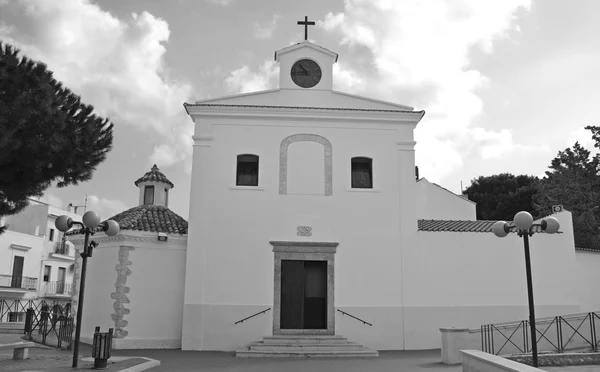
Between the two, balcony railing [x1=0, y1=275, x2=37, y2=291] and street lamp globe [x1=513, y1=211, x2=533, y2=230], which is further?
balcony railing [x1=0, y1=275, x2=37, y2=291]

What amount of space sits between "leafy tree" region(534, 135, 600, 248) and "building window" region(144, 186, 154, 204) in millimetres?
20633

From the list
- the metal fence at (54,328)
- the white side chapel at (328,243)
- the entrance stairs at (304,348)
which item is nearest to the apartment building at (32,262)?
the metal fence at (54,328)

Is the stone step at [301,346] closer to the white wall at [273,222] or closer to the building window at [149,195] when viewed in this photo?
the white wall at [273,222]

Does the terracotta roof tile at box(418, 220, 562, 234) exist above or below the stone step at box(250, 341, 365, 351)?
above

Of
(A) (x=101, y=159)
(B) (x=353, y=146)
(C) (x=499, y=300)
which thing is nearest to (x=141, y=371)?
(A) (x=101, y=159)

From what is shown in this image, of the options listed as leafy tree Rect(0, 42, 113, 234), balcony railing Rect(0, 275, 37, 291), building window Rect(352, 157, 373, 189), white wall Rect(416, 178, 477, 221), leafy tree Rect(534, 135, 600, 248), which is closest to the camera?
leafy tree Rect(0, 42, 113, 234)

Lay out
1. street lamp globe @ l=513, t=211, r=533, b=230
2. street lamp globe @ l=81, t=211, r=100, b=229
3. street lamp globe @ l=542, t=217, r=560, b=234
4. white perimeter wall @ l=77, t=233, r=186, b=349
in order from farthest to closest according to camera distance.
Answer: white perimeter wall @ l=77, t=233, r=186, b=349, street lamp globe @ l=81, t=211, r=100, b=229, street lamp globe @ l=542, t=217, r=560, b=234, street lamp globe @ l=513, t=211, r=533, b=230

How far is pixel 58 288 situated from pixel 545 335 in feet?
105

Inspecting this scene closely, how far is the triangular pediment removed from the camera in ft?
58.4

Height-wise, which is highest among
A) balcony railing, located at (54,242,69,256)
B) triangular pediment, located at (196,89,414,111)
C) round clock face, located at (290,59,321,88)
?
round clock face, located at (290,59,321,88)

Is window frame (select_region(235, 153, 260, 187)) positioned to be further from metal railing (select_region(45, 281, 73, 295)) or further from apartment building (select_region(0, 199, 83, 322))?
metal railing (select_region(45, 281, 73, 295))

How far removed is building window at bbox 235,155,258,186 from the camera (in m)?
17.3

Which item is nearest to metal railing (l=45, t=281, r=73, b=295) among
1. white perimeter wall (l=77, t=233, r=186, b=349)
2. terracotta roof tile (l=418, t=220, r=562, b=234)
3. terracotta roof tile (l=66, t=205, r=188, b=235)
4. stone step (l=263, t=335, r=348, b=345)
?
terracotta roof tile (l=66, t=205, r=188, b=235)

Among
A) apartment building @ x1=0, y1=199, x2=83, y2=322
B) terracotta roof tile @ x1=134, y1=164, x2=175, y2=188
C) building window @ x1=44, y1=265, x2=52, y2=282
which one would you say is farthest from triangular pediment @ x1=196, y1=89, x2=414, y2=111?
building window @ x1=44, y1=265, x2=52, y2=282
